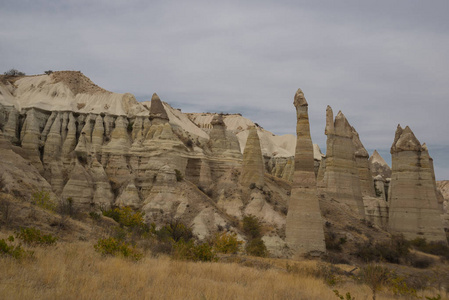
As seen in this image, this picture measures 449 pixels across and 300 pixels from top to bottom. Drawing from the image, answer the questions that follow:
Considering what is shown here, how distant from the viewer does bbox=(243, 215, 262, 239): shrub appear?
103 feet

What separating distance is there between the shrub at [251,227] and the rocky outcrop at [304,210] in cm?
674

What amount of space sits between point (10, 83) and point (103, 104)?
14972mm

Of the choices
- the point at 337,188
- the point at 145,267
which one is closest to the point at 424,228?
the point at 337,188

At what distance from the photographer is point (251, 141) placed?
40188 millimetres

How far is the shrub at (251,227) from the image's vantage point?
103 feet

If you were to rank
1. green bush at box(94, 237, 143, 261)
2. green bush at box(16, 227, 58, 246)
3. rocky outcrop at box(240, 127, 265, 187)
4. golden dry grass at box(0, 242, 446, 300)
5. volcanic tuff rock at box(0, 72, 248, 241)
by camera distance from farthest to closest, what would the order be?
rocky outcrop at box(240, 127, 265, 187), volcanic tuff rock at box(0, 72, 248, 241), green bush at box(94, 237, 143, 261), green bush at box(16, 227, 58, 246), golden dry grass at box(0, 242, 446, 300)

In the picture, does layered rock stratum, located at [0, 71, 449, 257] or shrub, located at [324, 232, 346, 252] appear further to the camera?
shrub, located at [324, 232, 346, 252]

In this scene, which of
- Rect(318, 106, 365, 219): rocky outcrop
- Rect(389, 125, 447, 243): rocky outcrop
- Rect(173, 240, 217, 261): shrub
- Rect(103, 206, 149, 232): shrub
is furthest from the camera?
Rect(318, 106, 365, 219): rocky outcrop

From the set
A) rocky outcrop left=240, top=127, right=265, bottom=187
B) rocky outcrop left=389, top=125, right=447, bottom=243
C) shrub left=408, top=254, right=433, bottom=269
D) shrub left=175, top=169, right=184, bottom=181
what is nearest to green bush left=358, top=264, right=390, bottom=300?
shrub left=408, top=254, right=433, bottom=269

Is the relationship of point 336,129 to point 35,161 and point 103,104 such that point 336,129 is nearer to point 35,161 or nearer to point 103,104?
point 103,104

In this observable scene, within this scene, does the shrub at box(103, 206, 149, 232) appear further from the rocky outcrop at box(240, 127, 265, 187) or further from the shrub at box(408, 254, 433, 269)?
the shrub at box(408, 254, 433, 269)

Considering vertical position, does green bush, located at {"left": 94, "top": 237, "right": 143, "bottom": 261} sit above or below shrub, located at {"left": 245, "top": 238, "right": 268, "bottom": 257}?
above

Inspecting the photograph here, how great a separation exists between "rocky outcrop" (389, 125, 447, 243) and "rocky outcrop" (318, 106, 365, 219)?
4.98 m

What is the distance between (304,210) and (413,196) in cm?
1435
